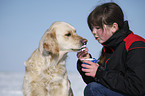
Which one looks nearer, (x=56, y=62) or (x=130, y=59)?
(x=130, y=59)

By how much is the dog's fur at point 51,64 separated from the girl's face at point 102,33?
38cm

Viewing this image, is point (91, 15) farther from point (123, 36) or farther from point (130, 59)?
point (130, 59)

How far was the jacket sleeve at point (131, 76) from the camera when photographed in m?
1.78

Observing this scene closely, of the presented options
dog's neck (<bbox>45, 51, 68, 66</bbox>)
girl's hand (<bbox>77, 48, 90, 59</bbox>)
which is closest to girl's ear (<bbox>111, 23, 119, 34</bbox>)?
girl's hand (<bbox>77, 48, 90, 59</bbox>)

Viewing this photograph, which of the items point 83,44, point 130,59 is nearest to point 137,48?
point 130,59

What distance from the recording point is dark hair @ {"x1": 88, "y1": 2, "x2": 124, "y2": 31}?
7.42ft

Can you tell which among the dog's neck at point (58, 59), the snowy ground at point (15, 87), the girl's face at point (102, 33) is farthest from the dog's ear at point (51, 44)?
the snowy ground at point (15, 87)

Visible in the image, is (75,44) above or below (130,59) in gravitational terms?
above

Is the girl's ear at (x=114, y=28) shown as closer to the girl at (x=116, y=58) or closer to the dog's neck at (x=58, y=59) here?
the girl at (x=116, y=58)

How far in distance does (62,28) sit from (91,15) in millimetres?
544

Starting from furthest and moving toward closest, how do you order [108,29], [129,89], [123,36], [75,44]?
1. [75,44]
2. [108,29]
3. [123,36]
4. [129,89]

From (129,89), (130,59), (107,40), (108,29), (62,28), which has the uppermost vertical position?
(62,28)

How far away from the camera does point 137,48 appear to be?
1.86m

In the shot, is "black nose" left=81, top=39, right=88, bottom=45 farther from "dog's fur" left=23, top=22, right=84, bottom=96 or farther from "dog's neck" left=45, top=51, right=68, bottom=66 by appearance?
"dog's neck" left=45, top=51, right=68, bottom=66
